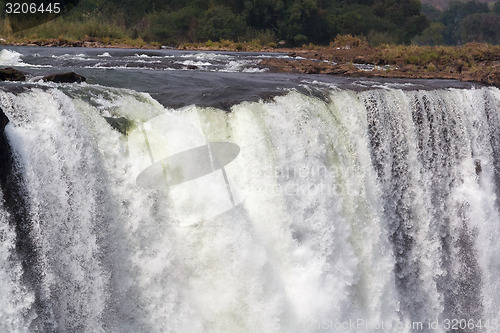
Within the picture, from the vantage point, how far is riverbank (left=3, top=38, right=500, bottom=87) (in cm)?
1420

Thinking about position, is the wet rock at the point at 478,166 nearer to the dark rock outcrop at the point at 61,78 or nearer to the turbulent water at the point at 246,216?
the turbulent water at the point at 246,216

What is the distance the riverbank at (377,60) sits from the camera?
14.2 m

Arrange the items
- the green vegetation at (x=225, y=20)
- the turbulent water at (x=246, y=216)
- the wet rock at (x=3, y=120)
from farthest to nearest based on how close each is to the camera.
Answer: the green vegetation at (x=225, y=20) < the turbulent water at (x=246, y=216) < the wet rock at (x=3, y=120)

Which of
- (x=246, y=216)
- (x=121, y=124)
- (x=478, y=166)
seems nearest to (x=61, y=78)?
(x=121, y=124)

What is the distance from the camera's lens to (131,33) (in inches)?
971

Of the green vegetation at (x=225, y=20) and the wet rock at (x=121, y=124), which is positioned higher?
the wet rock at (x=121, y=124)

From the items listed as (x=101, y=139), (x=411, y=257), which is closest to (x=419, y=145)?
(x=411, y=257)

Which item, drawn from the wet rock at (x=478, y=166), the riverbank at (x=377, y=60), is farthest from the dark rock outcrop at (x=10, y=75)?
the wet rock at (x=478, y=166)

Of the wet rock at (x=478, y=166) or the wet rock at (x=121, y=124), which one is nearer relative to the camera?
the wet rock at (x=121, y=124)

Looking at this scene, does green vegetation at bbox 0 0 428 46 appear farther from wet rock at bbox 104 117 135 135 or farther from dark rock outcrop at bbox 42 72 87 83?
wet rock at bbox 104 117 135 135

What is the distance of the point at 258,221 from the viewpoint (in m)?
7.86

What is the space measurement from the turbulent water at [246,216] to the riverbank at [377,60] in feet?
13.0

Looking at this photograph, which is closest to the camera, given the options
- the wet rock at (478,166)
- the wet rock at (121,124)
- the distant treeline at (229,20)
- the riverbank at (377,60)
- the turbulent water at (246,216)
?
the turbulent water at (246,216)

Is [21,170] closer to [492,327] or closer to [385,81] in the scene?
[492,327]
